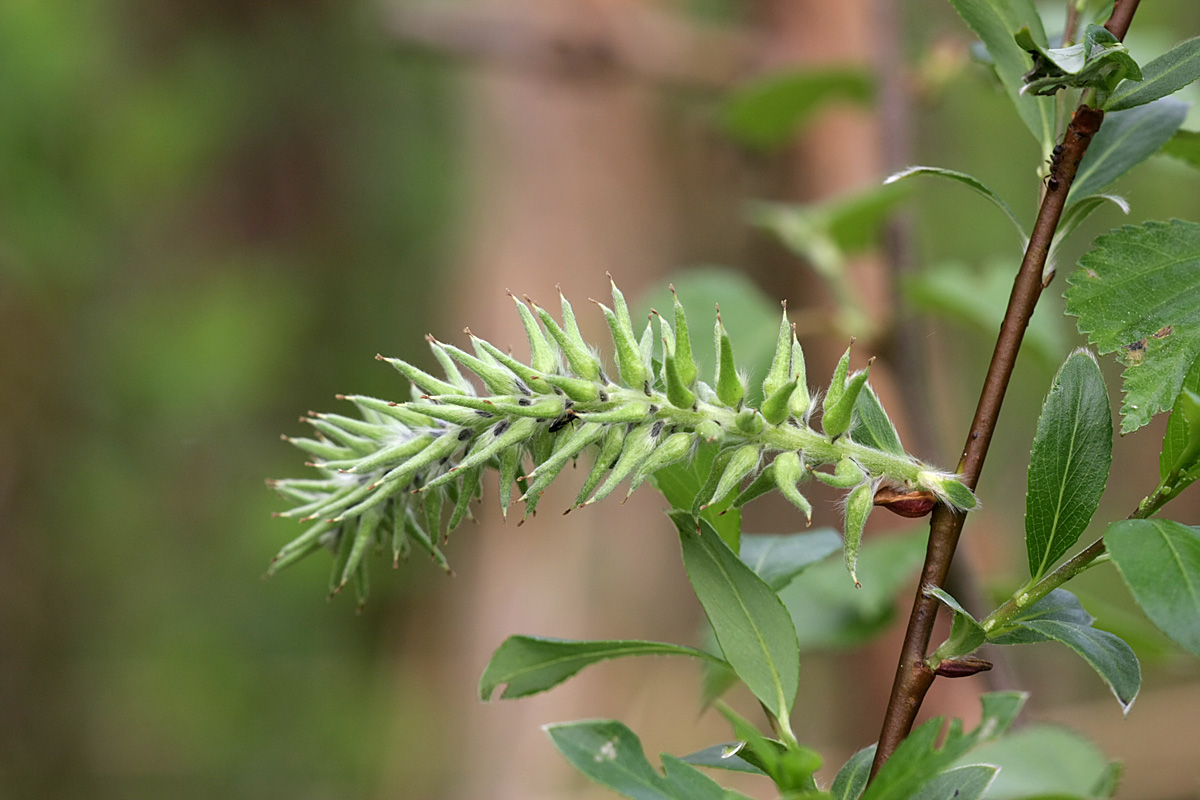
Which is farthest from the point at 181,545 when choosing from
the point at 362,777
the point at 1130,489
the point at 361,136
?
the point at 1130,489

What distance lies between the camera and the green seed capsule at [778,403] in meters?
0.62

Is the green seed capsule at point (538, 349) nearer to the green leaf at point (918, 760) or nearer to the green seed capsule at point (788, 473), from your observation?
the green seed capsule at point (788, 473)

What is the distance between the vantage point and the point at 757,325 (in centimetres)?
191

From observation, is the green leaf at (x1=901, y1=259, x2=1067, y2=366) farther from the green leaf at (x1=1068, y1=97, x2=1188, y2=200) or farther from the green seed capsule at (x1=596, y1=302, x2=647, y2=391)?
the green seed capsule at (x1=596, y1=302, x2=647, y2=391)

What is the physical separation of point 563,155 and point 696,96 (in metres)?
0.55

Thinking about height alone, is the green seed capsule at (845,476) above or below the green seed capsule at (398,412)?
below

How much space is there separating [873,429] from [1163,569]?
8.1 inches

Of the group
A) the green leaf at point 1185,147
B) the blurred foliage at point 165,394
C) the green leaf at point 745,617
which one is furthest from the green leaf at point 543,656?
the blurred foliage at point 165,394

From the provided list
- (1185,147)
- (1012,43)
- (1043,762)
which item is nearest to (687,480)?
(1012,43)

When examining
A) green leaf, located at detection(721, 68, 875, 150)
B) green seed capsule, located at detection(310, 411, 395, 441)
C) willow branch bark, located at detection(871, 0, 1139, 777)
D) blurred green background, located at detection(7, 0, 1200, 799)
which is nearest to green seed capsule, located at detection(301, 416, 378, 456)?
green seed capsule, located at detection(310, 411, 395, 441)

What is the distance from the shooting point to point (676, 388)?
0.64 meters

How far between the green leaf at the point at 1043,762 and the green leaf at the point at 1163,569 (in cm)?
73

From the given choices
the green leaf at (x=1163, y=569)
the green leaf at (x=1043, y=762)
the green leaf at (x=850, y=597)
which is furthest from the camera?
the green leaf at (x=850, y=597)

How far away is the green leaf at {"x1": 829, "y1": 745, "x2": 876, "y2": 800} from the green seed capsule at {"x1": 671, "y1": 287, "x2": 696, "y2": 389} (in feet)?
1.01
